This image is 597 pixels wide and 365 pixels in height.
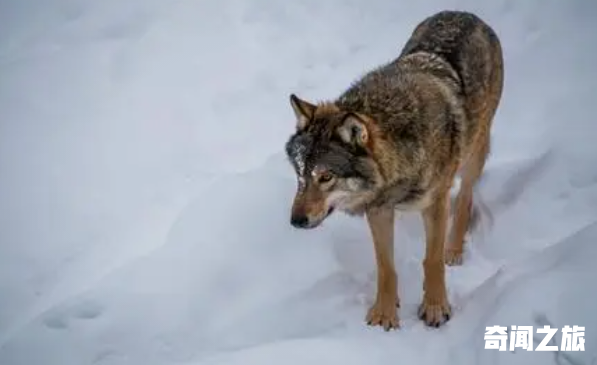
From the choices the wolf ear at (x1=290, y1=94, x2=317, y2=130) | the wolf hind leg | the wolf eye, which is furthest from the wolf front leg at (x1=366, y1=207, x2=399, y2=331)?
the wolf ear at (x1=290, y1=94, x2=317, y2=130)

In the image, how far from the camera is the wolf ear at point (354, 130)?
145 inches

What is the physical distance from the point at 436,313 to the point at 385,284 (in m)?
0.44

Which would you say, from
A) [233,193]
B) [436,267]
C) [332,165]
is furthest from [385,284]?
[233,193]

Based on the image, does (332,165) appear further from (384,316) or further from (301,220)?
(384,316)

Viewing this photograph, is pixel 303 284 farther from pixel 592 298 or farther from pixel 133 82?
pixel 133 82

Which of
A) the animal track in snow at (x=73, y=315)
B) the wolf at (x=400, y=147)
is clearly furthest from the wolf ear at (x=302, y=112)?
the animal track in snow at (x=73, y=315)

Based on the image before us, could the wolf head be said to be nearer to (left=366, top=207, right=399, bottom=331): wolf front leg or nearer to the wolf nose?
the wolf nose

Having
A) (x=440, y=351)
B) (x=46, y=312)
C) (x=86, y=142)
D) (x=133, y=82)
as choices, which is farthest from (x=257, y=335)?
(x=133, y=82)

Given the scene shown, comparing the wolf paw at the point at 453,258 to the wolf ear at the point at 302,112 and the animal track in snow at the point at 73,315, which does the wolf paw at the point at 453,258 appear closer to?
the wolf ear at the point at 302,112

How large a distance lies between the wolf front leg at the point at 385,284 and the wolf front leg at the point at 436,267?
0.82 ft

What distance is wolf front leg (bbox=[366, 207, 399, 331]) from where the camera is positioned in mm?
4426

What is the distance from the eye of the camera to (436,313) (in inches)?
176

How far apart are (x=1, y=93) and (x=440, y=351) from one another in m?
5.81

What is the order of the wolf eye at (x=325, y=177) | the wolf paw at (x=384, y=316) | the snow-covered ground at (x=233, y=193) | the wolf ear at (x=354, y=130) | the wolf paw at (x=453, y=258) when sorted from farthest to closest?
the wolf paw at (x=453, y=258) < the wolf paw at (x=384, y=316) < the snow-covered ground at (x=233, y=193) < the wolf eye at (x=325, y=177) < the wolf ear at (x=354, y=130)
